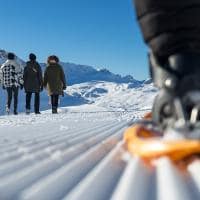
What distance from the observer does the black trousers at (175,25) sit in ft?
5.48

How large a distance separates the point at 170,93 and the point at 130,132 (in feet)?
0.89

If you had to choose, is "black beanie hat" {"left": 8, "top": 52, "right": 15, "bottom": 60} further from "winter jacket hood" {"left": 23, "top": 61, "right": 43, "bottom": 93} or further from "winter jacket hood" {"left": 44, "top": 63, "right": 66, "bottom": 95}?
"winter jacket hood" {"left": 44, "top": 63, "right": 66, "bottom": 95}

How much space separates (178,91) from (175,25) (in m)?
0.24

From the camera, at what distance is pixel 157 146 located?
1.45m

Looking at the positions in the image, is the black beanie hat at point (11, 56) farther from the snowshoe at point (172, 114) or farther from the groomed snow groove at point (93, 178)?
the snowshoe at point (172, 114)

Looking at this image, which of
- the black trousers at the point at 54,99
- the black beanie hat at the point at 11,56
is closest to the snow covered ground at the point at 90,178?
the black trousers at the point at 54,99

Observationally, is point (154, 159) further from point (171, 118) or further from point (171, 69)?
point (171, 69)

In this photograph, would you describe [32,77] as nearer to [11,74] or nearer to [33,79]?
[33,79]

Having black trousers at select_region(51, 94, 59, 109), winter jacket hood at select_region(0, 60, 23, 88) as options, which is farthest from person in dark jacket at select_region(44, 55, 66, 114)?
winter jacket hood at select_region(0, 60, 23, 88)

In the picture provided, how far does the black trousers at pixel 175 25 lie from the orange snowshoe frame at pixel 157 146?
294 millimetres

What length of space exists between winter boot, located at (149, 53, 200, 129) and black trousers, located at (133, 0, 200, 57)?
4 centimetres

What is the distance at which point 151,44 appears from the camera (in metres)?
1.75

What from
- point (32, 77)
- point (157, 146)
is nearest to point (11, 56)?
point (32, 77)

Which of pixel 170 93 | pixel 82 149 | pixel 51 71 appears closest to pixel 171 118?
pixel 170 93
